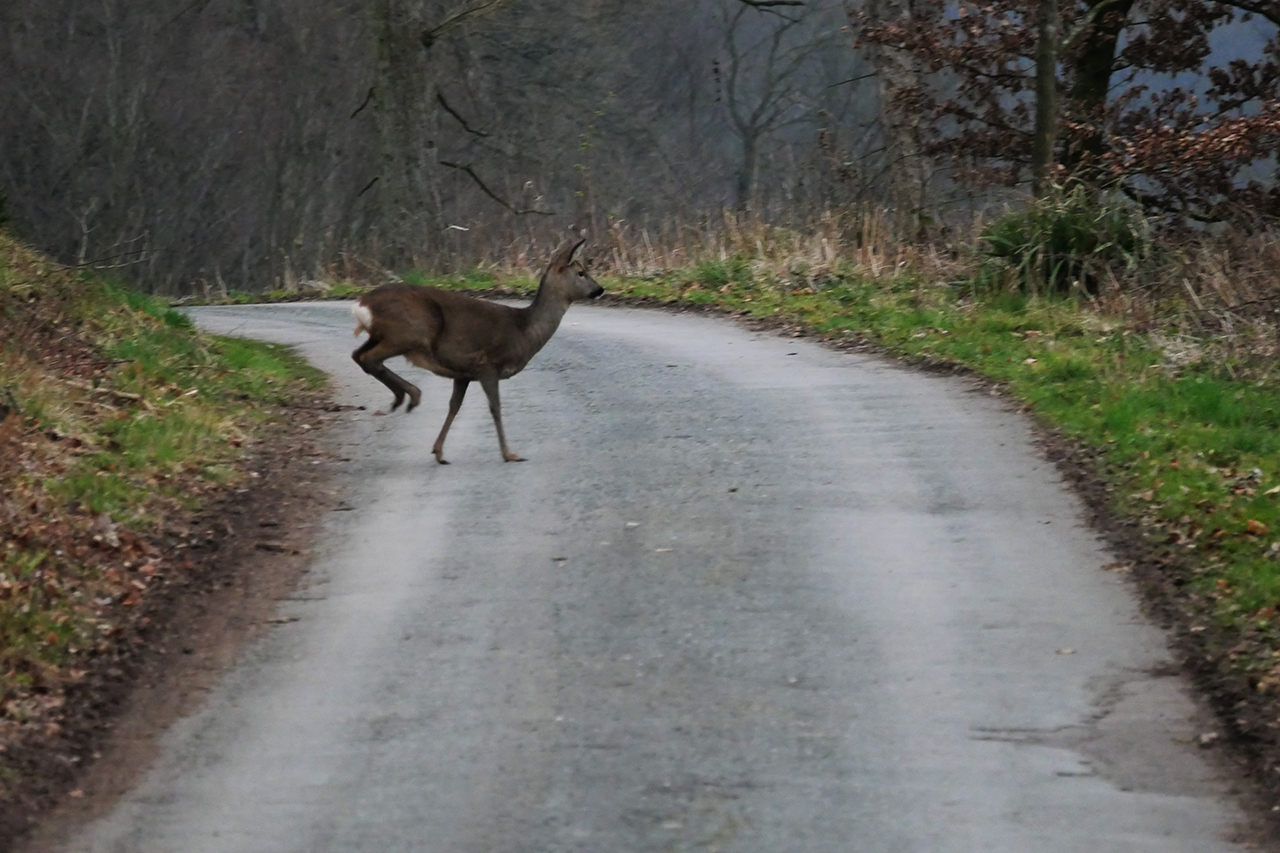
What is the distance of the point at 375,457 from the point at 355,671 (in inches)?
188

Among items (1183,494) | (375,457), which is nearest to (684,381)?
(375,457)

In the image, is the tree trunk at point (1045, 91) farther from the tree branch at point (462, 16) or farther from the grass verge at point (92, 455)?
the tree branch at point (462, 16)

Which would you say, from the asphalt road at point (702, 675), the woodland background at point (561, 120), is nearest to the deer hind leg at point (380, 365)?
the asphalt road at point (702, 675)

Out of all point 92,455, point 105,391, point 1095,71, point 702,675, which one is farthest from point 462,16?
point 702,675

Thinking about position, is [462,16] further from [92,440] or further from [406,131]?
[92,440]

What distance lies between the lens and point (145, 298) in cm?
1725

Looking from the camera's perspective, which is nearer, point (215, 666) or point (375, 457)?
point (215, 666)

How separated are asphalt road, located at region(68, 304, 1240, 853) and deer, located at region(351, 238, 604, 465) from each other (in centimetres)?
51

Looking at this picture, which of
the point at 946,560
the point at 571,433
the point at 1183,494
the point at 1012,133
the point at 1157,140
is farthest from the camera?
the point at 1012,133

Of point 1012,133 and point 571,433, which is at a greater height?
point 1012,133

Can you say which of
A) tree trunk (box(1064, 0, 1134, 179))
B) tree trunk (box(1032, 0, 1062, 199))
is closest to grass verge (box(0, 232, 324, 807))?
tree trunk (box(1032, 0, 1062, 199))

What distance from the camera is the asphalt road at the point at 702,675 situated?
598cm

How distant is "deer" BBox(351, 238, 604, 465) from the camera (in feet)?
38.2

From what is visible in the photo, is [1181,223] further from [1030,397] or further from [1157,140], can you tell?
[1030,397]
